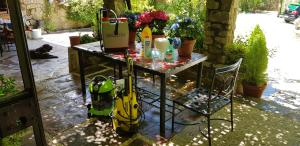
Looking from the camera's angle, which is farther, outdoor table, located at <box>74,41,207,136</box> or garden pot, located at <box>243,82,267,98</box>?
garden pot, located at <box>243,82,267,98</box>

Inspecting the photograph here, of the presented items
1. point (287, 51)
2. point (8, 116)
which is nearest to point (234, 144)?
point (8, 116)

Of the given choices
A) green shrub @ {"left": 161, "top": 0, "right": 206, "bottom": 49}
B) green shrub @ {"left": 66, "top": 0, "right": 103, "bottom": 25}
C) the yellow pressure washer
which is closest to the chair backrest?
the yellow pressure washer

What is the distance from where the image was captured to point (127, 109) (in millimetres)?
2637

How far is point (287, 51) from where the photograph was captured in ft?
21.6

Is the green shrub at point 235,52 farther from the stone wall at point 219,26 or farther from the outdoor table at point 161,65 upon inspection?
the outdoor table at point 161,65

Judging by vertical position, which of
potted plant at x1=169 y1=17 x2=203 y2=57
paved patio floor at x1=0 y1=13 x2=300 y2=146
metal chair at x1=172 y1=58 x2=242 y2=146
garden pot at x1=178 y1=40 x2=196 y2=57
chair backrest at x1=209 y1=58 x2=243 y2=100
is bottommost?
paved patio floor at x1=0 y1=13 x2=300 y2=146

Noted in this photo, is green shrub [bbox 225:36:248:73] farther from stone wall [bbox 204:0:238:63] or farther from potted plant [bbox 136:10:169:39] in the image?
potted plant [bbox 136:10:169:39]

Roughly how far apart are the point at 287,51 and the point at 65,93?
5745 millimetres

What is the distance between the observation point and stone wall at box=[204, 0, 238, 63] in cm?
364

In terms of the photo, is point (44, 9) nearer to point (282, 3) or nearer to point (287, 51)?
point (287, 51)

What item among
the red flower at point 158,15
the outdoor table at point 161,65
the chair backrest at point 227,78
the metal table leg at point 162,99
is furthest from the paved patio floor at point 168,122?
the red flower at point 158,15

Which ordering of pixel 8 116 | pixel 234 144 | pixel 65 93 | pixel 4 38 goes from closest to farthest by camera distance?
1. pixel 8 116
2. pixel 234 144
3. pixel 65 93
4. pixel 4 38

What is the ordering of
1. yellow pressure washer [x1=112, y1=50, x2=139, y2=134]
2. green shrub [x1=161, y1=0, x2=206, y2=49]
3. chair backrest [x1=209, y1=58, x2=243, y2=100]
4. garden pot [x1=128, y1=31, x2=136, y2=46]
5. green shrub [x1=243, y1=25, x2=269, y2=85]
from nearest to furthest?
chair backrest [x1=209, y1=58, x2=243, y2=100]
yellow pressure washer [x1=112, y1=50, x2=139, y2=134]
garden pot [x1=128, y1=31, x2=136, y2=46]
green shrub [x1=243, y1=25, x2=269, y2=85]
green shrub [x1=161, y1=0, x2=206, y2=49]

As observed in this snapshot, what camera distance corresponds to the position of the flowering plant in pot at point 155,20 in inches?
109
